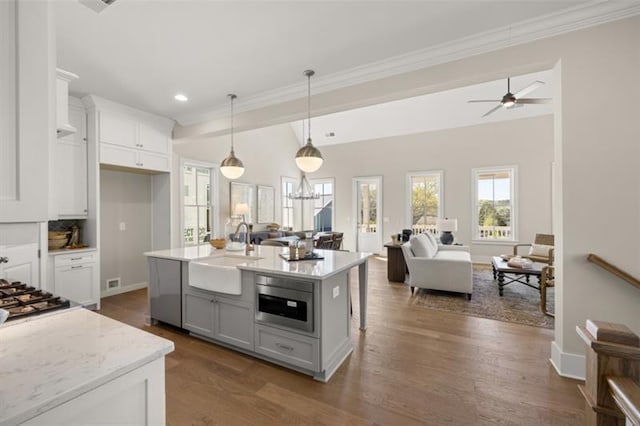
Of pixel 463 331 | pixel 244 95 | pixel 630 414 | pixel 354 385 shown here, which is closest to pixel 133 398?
pixel 630 414

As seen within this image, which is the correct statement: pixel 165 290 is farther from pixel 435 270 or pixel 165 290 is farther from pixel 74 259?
pixel 435 270

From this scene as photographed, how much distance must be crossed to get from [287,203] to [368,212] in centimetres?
246

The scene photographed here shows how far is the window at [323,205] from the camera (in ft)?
29.5

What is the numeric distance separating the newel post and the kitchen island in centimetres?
153

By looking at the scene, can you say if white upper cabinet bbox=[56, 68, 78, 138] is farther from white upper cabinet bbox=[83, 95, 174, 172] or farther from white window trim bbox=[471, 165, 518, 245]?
white window trim bbox=[471, 165, 518, 245]

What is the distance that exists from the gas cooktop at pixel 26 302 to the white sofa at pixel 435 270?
4094 millimetres

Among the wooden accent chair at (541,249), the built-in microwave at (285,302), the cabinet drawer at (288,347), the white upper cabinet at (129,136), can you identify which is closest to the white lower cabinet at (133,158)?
the white upper cabinet at (129,136)

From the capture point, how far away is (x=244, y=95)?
373 cm

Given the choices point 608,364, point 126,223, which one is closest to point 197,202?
point 126,223

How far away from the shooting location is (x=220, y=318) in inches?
105

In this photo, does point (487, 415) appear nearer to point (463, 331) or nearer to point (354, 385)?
point (354, 385)

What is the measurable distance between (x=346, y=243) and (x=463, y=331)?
556 centimetres

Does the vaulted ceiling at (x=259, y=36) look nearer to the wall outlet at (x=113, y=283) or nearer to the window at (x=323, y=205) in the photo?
the wall outlet at (x=113, y=283)

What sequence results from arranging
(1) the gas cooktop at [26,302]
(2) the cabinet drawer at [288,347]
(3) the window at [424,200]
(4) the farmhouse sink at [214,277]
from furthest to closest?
(3) the window at [424,200] → (4) the farmhouse sink at [214,277] → (2) the cabinet drawer at [288,347] → (1) the gas cooktop at [26,302]
